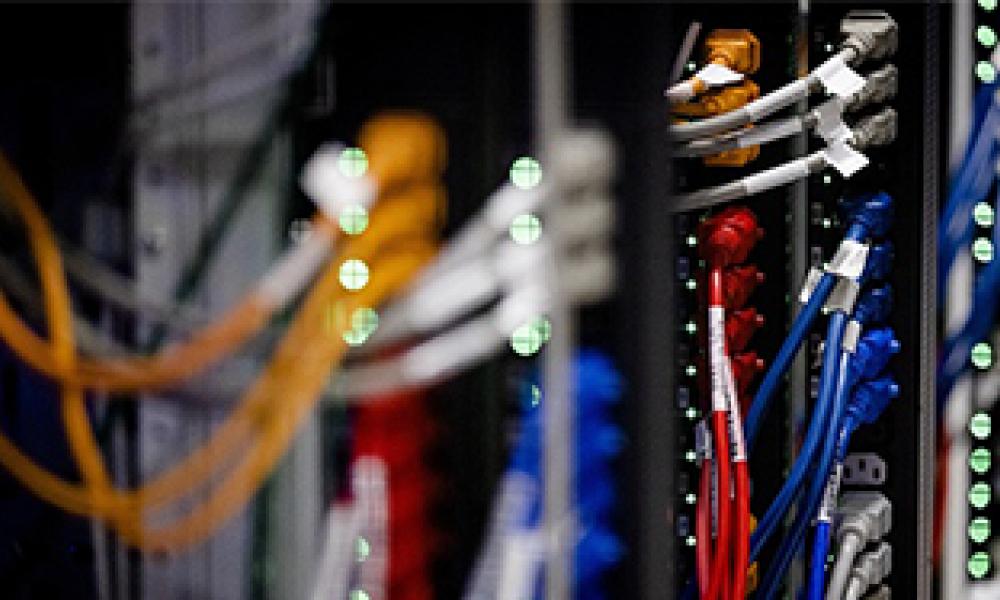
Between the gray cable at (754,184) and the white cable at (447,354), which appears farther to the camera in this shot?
the gray cable at (754,184)

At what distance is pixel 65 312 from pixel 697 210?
1235 millimetres

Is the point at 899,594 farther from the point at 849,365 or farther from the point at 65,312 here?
the point at 65,312

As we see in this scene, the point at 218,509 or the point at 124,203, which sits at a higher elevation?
the point at 124,203

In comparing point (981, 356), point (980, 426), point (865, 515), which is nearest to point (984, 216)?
point (981, 356)

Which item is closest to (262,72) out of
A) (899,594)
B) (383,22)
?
(383,22)

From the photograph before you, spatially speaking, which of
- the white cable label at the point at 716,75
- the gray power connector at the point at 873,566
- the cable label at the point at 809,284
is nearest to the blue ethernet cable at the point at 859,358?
the cable label at the point at 809,284

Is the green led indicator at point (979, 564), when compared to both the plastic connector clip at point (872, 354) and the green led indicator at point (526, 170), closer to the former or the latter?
the plastic connector clip at point (872, 354)

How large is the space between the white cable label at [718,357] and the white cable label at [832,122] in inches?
13.8

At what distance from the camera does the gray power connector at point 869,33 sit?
8.01ft

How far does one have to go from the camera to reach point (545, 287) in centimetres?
125

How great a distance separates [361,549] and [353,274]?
220 mm

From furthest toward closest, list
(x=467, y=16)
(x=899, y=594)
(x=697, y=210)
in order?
(x=899, y=594), (x=697, y=210), (x=467, y=16)

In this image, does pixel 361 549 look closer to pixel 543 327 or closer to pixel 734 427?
pixel 543 327

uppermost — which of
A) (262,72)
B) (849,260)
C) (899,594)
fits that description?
(262,72)
